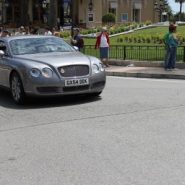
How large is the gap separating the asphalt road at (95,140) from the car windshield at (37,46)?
1.10 m

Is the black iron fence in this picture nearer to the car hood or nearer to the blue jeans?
the blue jeans

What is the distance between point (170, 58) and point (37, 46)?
6.84 metres

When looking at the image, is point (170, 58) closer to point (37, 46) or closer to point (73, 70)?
point (37, 46)

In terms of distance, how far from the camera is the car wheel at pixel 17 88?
37.0 feet

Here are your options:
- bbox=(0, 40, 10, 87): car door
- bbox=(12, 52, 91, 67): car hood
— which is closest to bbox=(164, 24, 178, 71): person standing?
bbox=(12, 52, 91, 67): car hood

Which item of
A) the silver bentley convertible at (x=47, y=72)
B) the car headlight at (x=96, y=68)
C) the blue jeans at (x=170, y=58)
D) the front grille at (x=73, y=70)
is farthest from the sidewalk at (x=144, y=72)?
the front grille at (x=73, y=70)

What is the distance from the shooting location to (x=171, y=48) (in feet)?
58.0

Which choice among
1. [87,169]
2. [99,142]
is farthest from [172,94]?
[87,169]

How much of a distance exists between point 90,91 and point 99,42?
946 centimetres

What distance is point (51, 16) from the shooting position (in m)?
41.4

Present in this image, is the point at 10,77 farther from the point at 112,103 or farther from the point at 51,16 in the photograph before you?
the point at 51,16

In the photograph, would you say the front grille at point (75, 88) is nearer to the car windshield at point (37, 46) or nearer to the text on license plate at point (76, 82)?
the text on license plate at point (76, 82)

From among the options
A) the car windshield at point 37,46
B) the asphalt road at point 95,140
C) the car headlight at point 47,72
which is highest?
the car windshield at point 37,46

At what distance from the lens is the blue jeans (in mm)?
17781
